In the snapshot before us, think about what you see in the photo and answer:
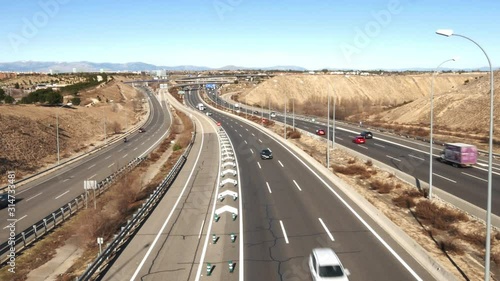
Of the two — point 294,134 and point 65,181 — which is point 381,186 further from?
point 294,134

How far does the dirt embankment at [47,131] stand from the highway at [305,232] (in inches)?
1201

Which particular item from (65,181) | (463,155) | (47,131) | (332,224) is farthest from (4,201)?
(463,155)

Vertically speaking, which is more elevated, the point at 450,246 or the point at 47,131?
the point at 47,131

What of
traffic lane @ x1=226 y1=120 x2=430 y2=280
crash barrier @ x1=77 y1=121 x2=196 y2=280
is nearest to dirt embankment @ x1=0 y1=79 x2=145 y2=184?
crash barrier @ x1=77 y1=121 x2=196 y2=280

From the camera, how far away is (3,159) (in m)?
48.4

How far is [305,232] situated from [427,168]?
75.7 ft

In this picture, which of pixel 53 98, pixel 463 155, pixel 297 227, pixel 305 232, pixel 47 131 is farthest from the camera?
pixel 53 98

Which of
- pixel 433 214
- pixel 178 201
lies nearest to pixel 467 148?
pixel 433 214

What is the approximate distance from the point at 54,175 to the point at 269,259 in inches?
1418

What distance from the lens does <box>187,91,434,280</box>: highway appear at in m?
16.2

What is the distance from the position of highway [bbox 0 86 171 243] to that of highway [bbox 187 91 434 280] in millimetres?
15426

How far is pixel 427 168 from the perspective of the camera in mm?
38688

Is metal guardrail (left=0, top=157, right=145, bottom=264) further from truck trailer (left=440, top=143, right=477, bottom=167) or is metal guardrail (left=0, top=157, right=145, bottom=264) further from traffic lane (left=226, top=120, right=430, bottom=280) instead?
truck trailer (left=440, top=143, right=477, bottom=167)

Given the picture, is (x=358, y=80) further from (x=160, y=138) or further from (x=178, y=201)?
(x=178, y=201)
